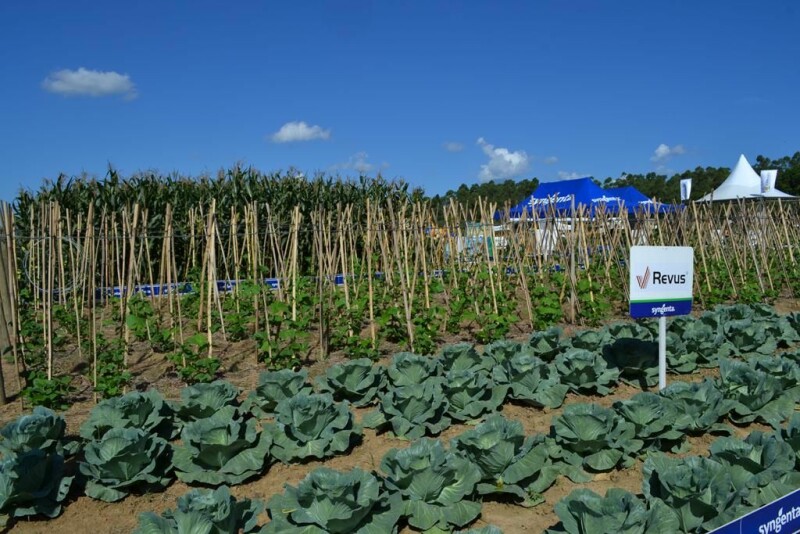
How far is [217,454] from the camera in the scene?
4.06 m

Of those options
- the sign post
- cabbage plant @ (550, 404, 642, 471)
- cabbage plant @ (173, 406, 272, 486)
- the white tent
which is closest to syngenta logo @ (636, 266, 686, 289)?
the sign post

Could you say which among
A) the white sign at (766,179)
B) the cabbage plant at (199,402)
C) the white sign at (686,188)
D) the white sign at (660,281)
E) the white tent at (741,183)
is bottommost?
the cabbage plant at (199,402)

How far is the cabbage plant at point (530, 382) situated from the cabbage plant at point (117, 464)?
2.66 metres

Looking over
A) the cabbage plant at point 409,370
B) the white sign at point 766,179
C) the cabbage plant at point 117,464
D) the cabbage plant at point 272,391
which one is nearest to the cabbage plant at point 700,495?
the cabbage plant at point 409,370

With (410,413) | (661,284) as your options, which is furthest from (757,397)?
(410,413)

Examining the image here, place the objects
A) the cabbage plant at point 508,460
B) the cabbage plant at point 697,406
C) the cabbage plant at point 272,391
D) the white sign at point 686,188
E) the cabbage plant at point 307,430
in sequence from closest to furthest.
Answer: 1. the cabbage plant at point 508,460
2. the cabbage plant at point 307,430
3. the cabbage plant at point 697,406
4. the cabbage plant at point 272,391
5. the white sign at point 686,188

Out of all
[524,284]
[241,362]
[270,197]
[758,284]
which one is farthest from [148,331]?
[758,284]

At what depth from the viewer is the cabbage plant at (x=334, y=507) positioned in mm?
3043

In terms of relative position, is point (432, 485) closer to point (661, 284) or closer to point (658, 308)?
point (658, 308)

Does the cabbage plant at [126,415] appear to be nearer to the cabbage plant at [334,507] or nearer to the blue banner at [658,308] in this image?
the cabbage plant at [334,507]

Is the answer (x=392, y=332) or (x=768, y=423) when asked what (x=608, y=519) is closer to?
(x=768, y=423)

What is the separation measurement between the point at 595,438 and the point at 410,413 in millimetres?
1276

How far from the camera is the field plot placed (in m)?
3.12

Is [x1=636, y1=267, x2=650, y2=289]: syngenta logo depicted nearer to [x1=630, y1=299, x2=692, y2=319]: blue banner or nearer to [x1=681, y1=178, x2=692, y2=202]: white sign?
[x1=630, y1=299, x2=692, y2=319]: blue banner
